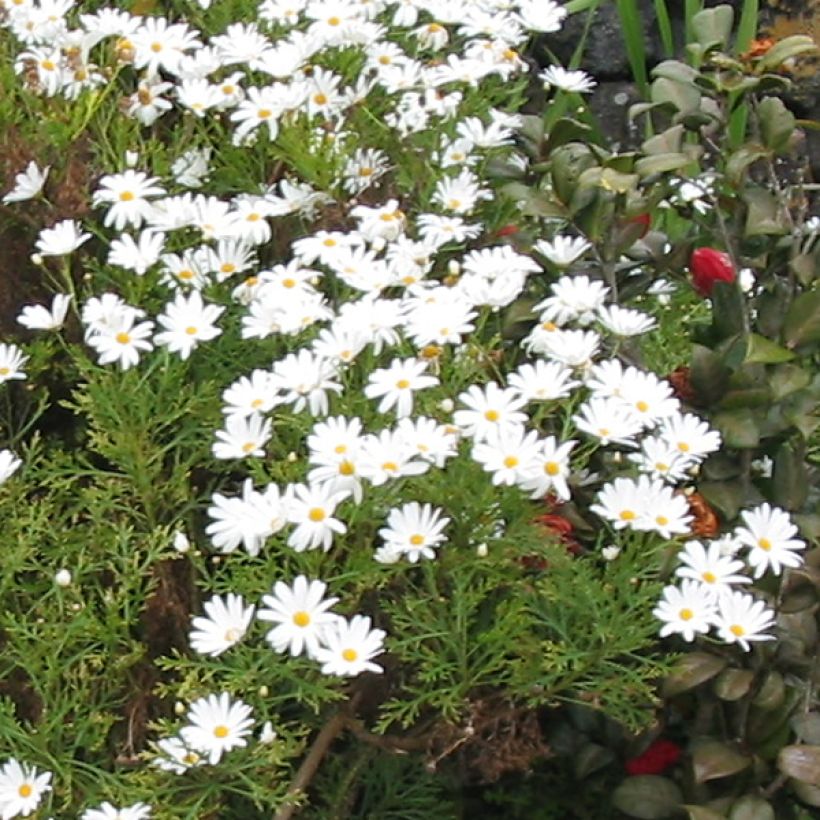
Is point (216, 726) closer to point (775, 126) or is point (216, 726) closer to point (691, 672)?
point (691, 672)

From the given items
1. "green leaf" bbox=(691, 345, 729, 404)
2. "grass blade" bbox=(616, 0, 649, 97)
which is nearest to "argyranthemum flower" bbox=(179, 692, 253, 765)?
"green leaf" bbox=(691, 345, 729, 404)

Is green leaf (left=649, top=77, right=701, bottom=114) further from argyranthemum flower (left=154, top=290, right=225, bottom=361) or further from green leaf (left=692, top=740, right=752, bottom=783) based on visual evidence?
green leaf (left=692, top=740, right=752, bottom=783)

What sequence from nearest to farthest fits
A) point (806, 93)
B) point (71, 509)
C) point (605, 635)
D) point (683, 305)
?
point (605, 635), point (71, 509), point (683, 305), point (806, 93)

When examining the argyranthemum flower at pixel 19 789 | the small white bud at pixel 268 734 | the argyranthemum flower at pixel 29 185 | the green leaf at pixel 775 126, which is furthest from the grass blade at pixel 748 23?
the argyranthemum flower at pixel 19 789

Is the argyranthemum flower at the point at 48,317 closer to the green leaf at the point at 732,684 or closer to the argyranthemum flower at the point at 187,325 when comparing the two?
the argyranthemum flower at the point at 187,325

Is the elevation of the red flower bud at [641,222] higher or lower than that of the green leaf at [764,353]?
higher

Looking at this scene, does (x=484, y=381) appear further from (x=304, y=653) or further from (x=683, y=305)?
(x=683, y=305)

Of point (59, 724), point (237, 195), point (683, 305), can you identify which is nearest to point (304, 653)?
point (59, 724)

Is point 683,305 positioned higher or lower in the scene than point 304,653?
higher
